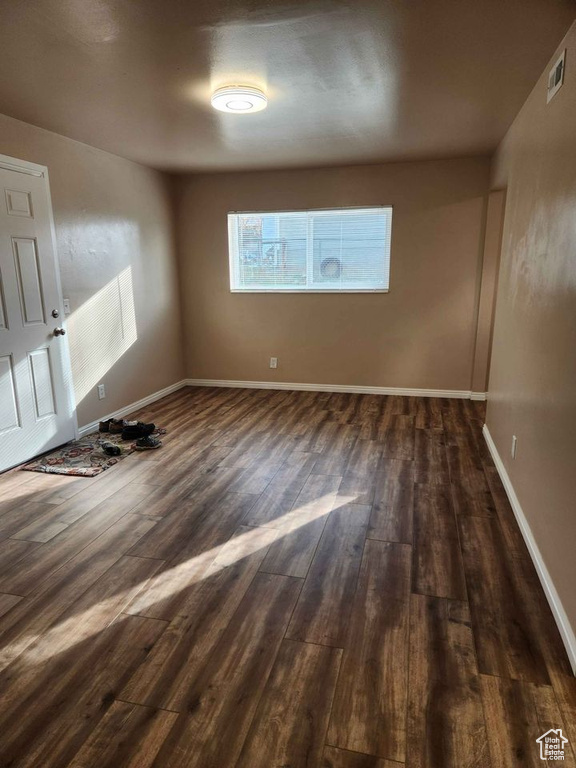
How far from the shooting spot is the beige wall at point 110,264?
3855 millimetres

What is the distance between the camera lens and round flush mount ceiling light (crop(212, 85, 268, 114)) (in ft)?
9.13

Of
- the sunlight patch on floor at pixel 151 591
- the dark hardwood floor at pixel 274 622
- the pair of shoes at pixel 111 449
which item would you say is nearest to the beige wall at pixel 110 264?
the pair of shoes at pixel 111 449

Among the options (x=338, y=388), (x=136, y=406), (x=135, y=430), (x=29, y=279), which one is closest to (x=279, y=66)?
(x=29, y=279)

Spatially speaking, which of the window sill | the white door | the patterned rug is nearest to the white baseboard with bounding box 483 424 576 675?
the window sill

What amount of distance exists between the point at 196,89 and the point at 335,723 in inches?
126

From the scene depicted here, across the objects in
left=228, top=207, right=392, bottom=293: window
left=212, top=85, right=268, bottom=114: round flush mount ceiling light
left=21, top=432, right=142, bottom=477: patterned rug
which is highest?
left=212, top=85, right=268, bottom=114: round flush mount ceiling light

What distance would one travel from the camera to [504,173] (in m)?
3.86

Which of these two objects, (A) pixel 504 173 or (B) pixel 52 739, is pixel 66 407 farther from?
(A) pixel 504 173

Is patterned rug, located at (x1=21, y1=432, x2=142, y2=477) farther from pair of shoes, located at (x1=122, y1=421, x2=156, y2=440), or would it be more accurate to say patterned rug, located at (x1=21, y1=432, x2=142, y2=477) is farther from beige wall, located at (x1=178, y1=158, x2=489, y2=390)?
beige wall, located at (x1=178, y1=158, x2=489, y2=390)

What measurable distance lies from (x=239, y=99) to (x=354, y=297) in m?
2.82

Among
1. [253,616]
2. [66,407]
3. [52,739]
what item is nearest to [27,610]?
[52,739]

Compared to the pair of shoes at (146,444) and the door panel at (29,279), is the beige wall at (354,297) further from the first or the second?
the door panel at (29,279)

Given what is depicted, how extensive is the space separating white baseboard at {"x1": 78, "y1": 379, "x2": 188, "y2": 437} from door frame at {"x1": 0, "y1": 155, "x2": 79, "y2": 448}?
6.0 inches

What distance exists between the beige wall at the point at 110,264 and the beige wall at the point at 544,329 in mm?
3422
